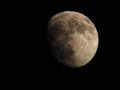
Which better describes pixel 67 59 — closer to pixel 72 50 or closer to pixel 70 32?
pixel 72 50

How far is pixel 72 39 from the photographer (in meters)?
5.76

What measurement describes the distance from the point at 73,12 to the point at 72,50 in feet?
3.48

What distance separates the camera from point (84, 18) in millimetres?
6250

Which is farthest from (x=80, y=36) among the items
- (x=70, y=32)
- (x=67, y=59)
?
(x=67, y=59)

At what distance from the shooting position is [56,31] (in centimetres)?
580

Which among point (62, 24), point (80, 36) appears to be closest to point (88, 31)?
point (80, 36)

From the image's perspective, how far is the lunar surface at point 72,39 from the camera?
577 cm

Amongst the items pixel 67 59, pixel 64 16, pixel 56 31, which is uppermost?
pixel 64 16

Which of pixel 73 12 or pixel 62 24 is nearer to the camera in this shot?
pixel 62 24

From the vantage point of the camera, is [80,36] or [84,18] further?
[84,18]

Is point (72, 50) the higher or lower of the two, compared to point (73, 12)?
lower

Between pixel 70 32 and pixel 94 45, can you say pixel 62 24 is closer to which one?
pixel 70 32

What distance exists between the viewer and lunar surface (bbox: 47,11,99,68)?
18.9 feet

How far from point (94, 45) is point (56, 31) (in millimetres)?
1006
